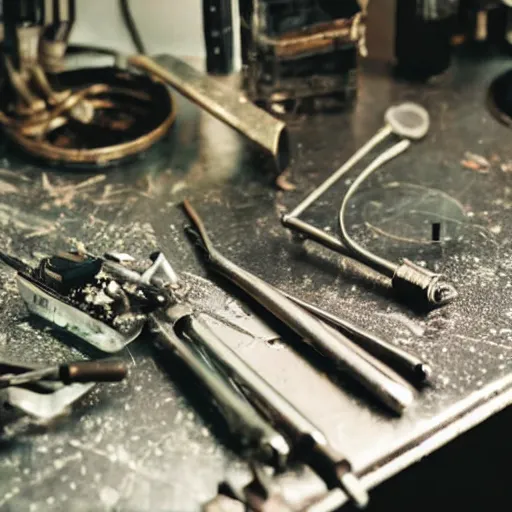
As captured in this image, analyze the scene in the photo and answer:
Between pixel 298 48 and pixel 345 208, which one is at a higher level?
pixel 298 48

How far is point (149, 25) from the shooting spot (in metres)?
1.09

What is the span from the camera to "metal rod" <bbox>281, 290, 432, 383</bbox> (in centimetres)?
59

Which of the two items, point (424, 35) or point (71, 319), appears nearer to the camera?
point (71, 319)

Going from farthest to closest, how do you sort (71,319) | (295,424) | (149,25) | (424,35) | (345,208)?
(149,25)
(424,35)
(345,208)
(71,319)
(295,424)

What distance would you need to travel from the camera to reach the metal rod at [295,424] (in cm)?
51

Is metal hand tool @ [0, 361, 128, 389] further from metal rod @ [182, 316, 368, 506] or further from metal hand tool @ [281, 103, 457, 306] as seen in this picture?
metal hand tool @ [281, 103, 457, 306]

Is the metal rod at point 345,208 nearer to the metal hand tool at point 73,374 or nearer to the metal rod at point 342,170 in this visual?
the metal rod at point 342,170

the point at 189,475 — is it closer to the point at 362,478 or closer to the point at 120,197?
the point at 362,478

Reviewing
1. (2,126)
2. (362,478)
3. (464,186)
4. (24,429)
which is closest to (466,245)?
(464,186)

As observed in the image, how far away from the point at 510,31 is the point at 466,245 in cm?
35

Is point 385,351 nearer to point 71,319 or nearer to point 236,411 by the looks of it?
point 236,411

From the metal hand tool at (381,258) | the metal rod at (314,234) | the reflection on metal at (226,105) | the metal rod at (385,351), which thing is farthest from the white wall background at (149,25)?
the metal rod at (385,351)

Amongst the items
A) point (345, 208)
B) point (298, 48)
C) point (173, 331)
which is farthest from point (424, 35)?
point (173, 331)

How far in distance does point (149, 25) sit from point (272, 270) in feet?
1.66
